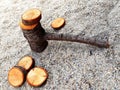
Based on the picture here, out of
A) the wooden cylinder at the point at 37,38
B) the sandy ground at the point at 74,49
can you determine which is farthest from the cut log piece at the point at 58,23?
the wooden cylinder at the point at 37,38

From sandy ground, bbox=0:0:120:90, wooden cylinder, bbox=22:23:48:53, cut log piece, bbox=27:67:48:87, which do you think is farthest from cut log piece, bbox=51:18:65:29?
cut log piece, bbox=27:67:48:87

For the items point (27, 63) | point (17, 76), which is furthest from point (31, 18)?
point (17, 76)

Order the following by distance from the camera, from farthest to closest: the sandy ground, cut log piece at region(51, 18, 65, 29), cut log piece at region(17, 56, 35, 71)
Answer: cut log piece at region(51, 18, 65, 29) → cut log piece at region(17, 56, 35, 71) → the sandy ground

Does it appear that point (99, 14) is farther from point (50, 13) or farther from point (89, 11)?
point (50, 13)

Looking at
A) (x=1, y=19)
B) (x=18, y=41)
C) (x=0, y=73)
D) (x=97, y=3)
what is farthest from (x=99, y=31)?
(x=1, y=19)

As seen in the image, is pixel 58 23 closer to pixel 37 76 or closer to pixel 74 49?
pixel 74 49

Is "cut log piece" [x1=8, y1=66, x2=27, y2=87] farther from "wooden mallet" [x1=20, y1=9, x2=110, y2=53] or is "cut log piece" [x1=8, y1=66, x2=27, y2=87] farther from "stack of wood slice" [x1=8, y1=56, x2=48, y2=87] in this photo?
"wooden mallet" [x1=20, y1=9, x2=110, y2=53]

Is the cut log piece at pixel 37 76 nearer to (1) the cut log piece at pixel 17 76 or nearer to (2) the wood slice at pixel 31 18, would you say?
(1) the cut log piece at pixel 17 76
